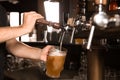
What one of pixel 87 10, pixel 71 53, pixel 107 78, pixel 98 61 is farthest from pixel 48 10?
pixel 98 61

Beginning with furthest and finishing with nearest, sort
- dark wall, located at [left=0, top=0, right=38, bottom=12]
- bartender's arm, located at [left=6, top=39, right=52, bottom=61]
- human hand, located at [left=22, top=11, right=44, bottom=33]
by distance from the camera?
dark wall, located at [left=0, top=0, right=38, bottom=12]
bartender's arm, located at [left=6, top=39, right=52, bottom=61]
human hand, located at [left=22, top=11, right=44, bottom=33]

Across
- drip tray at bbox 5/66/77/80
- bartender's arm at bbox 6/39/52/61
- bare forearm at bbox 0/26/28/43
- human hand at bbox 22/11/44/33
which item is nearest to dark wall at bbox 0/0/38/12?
drip tray at bbox 5/66/77/80

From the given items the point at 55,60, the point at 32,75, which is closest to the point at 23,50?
the point at 32,75

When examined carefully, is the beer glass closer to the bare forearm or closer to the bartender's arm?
the bare forearm

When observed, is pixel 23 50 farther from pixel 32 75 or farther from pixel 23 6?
pixel 23 6

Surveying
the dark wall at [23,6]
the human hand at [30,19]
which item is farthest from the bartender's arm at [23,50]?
the dark wall at [23,6]

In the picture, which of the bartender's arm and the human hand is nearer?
the human hand

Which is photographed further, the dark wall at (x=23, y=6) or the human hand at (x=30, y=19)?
the dark wall at (x=23, y=6)

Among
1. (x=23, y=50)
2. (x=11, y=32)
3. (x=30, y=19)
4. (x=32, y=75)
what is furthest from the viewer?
(x=32, y=75)

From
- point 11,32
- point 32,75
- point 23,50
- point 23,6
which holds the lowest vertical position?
point 32,75

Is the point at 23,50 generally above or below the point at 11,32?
below

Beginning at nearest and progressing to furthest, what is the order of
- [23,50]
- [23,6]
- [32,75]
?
[23,50]
[32,75]
[23,6]

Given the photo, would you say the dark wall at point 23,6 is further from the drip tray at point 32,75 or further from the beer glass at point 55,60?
the beer glass at point 55,60

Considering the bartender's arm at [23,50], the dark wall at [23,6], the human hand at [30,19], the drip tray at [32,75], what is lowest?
the drip tray at [32,75]
